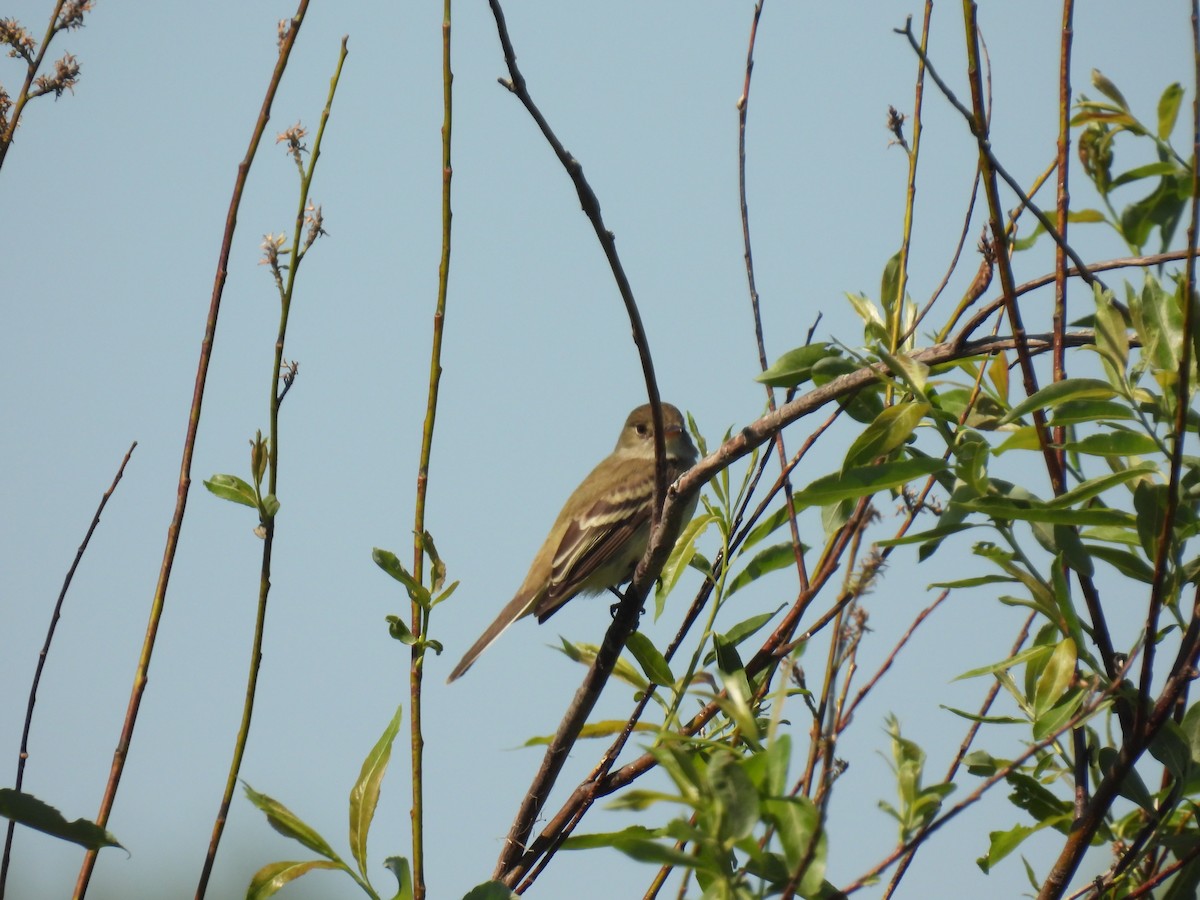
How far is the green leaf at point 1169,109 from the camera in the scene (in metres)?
2.22

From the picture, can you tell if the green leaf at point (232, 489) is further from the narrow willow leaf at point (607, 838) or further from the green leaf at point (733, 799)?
the green leaf at point (733, 799)

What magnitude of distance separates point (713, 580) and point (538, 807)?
0.74 m

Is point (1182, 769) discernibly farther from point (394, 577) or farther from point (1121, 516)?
point (394, 577)

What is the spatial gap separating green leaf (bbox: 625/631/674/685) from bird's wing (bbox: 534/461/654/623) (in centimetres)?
476

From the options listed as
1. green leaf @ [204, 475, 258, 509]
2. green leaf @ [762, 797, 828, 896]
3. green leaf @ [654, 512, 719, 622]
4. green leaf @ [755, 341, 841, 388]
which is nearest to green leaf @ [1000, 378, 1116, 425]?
green leaf @ [755, 341, 841, 388]

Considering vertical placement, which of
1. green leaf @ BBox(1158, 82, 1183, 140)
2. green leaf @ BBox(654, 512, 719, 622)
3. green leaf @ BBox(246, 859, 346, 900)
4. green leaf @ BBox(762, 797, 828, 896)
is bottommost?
green leaf @ BBox(762, 797, 828, 896)

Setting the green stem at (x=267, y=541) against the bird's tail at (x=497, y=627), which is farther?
the bird's tail at (x=497, y=627)

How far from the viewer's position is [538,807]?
8.09ft

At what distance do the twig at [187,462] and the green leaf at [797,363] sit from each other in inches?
45.7

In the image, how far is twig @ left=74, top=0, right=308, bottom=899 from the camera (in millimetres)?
2203

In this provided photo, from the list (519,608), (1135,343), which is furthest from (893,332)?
(519,608)

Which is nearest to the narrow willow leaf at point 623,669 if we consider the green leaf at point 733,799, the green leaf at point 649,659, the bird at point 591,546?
the green leaf at point 649,659

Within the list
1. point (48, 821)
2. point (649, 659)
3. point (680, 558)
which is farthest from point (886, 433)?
point (48, 821)

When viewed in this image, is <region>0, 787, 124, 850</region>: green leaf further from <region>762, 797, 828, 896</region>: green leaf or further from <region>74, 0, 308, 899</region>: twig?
<region>762, 797, 828, 896</region>: green leaf
